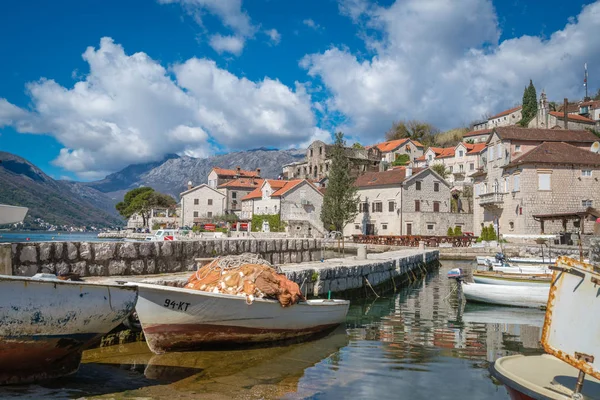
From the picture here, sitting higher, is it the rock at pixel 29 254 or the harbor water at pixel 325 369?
the rock at pixel 29 254

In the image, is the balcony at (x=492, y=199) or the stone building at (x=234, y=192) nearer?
the balcony at (x=492, y=199)

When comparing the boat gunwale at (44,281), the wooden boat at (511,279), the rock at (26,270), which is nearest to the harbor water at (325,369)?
the boat gunwale at (44,281)

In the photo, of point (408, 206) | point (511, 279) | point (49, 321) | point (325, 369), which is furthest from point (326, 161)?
point (49, 321)

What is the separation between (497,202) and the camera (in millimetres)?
46656

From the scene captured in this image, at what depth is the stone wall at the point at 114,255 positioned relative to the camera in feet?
32.8

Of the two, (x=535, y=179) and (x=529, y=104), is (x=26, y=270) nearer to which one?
(x=535, y=179)

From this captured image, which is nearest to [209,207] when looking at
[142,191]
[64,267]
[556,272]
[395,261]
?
[142,191]

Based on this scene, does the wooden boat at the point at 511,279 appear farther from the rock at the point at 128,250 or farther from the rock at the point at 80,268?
the rock at the point at 80,268

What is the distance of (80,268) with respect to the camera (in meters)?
11.1

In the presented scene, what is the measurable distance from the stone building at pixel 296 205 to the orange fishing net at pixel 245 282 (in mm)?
48564

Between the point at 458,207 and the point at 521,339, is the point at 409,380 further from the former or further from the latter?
the point at 458,207

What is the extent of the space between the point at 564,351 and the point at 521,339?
8860 millimetres

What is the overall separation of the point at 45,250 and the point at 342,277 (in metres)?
10.0

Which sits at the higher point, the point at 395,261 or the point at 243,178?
the point at 243,178
